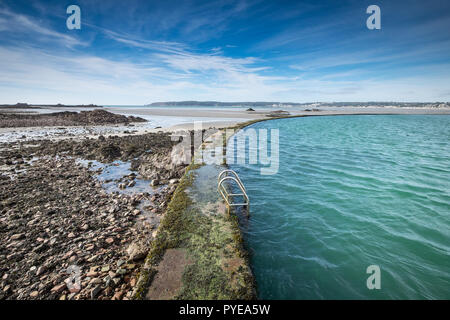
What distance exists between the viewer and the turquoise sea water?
3.96 meters

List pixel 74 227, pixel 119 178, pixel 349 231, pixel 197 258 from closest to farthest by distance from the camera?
pixel 197 258 < pixel 74 227 < pixel 349 231 < pixel 119 178

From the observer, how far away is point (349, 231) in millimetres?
5582

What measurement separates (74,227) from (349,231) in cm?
779

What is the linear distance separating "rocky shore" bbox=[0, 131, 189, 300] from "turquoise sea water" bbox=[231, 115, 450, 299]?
298 centimetres

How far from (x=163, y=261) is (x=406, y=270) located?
5.34 metres

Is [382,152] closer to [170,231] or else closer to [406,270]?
[406,270]

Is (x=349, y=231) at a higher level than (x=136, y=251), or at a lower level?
lower

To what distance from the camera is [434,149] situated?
14953 mm

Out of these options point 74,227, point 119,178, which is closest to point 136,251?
point 74,227

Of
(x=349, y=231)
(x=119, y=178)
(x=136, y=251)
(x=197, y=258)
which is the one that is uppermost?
(x=119, y=178)

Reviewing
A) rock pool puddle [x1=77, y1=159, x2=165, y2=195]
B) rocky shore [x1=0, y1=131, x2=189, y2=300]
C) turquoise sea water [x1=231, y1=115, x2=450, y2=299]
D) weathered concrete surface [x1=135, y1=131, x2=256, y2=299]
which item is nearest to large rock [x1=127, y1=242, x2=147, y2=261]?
rocky shore [x1=0, y1=131, x2=189, y2=300]

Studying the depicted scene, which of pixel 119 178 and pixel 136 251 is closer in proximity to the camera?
pixel 136 251

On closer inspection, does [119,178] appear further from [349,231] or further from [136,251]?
[349,231]

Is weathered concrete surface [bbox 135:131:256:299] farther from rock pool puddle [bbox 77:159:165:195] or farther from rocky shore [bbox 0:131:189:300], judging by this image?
rock pool puddle [bbox 77:159:165:195]
